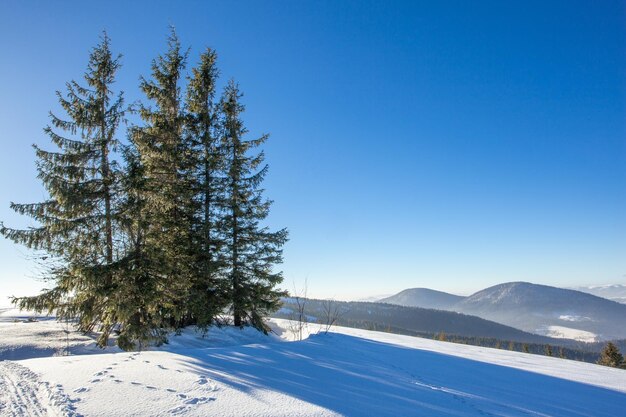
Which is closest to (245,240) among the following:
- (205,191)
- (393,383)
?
(205,191)

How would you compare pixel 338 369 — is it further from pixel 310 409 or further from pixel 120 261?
pixel 120 261

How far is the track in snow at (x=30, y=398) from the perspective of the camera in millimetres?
3537

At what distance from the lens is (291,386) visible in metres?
4.52

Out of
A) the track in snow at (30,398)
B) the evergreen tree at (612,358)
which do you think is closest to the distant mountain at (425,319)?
the evergreen tree at (612,358)

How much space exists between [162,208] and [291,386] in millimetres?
9317

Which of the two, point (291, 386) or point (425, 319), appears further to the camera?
point (425, 319)

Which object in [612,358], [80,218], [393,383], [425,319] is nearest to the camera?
[393,383]

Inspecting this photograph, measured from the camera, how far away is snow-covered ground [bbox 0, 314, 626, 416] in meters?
3.72

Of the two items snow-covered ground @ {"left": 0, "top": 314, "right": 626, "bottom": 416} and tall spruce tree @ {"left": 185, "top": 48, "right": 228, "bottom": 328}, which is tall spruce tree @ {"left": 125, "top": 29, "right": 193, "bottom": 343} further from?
snow-covered ground @ {"left": 0, "top": 314, "right": 626, "bottom": 416}

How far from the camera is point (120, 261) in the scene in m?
9.82

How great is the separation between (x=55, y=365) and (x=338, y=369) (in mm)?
4786

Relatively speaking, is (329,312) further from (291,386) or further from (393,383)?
(291,386)

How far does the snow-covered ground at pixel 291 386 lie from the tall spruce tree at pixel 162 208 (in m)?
4.42

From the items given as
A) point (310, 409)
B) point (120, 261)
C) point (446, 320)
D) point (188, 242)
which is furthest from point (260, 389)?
point (446, 320)
